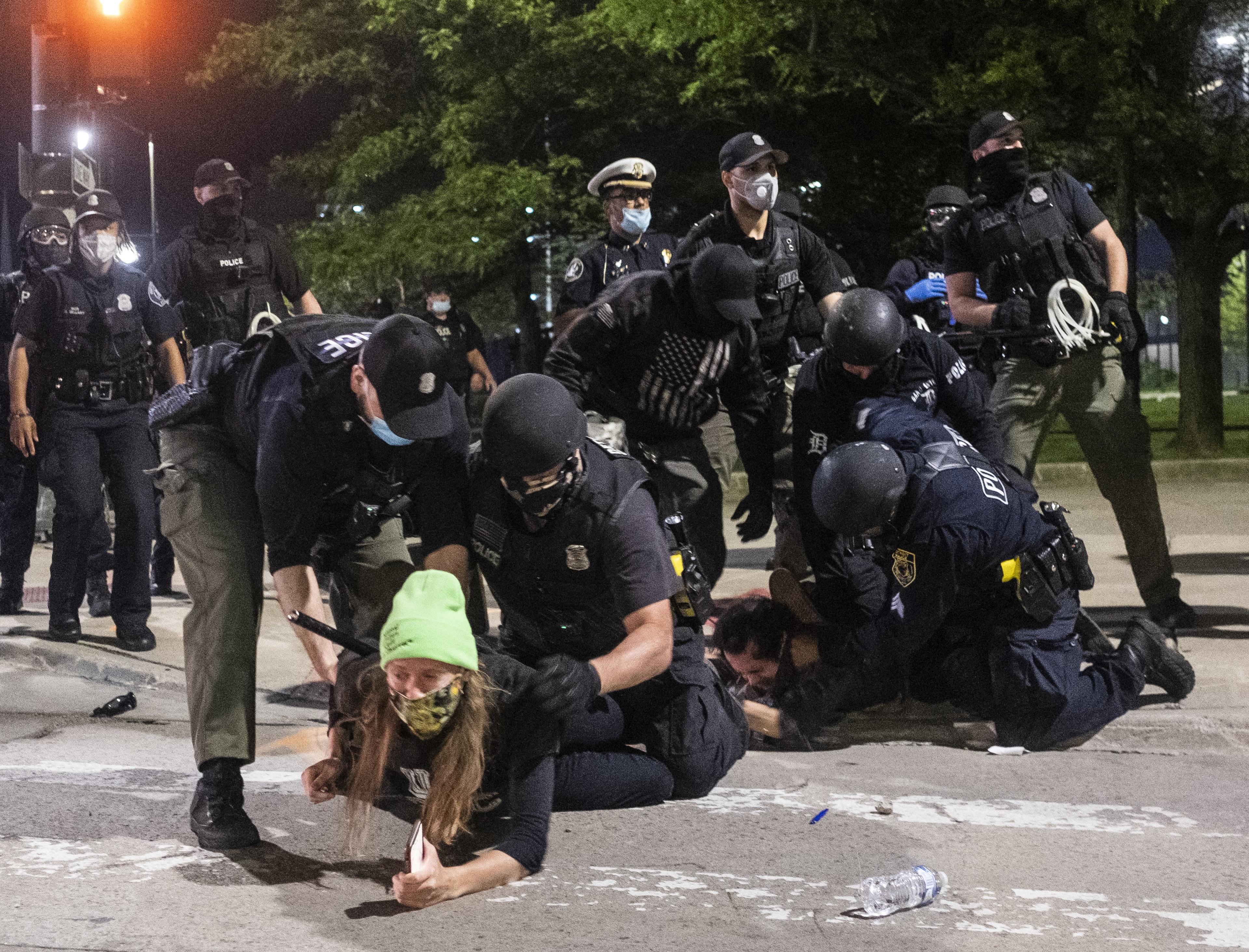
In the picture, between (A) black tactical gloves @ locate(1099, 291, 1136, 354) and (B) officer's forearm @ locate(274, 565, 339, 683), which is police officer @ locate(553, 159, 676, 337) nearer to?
(A) black tactical gloves @ locate(1099, 291, 1136, 354)

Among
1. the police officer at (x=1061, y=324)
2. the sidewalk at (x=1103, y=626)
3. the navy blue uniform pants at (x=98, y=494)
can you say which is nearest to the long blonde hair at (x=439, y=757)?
the sidewalk at (x=1103, y=626)

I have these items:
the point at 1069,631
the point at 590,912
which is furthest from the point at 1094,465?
the point at 590,912

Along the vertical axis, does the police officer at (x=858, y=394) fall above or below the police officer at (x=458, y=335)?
below

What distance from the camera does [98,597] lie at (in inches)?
282

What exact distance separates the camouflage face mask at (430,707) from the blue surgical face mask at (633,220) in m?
3.52

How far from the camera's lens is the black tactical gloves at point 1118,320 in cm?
589

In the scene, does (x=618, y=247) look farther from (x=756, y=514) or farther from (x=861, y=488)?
(x=861, y=488)

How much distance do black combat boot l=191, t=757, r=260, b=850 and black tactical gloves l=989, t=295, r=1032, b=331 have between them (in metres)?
3.54

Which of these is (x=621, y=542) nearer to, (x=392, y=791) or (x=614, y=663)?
(x=614, y=663)

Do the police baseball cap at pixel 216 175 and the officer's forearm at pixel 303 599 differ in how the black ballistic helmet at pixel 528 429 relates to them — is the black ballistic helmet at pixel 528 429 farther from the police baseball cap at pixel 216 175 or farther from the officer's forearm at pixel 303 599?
the police baseball cap at pixel 216 175

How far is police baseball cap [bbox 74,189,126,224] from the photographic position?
22.0 feet

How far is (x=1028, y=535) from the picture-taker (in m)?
4.72

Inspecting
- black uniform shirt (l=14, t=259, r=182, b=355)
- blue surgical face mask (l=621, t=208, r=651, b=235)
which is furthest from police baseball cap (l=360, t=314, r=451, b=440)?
black uniform shirt (l=14, t=259, r=182, b=355)

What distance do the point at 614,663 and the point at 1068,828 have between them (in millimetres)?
1374
